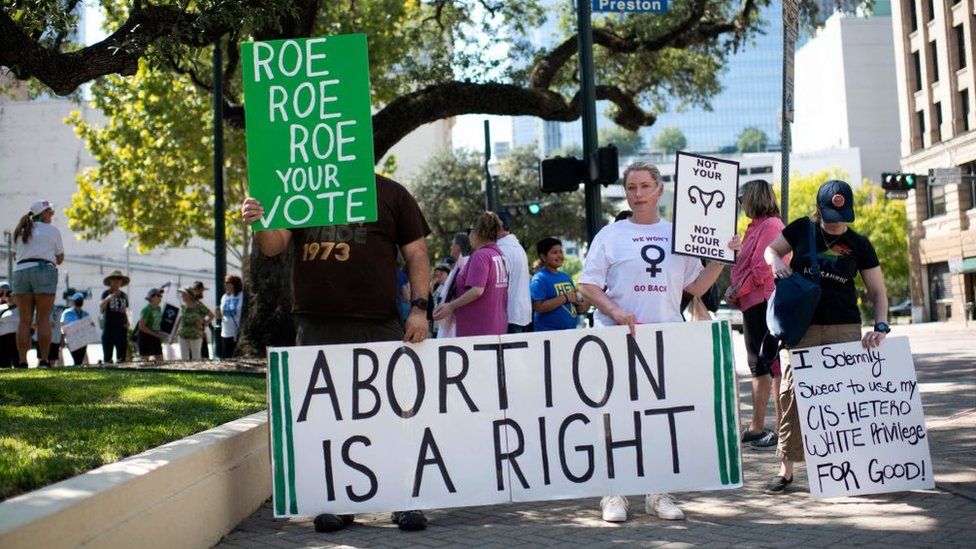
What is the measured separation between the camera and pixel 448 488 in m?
5.75

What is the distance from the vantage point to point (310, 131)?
6.04m

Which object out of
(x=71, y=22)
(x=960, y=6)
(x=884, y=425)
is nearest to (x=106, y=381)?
(x=71, y=22)

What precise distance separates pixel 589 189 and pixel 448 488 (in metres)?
6.75

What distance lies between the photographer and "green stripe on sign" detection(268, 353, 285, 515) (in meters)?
5.69

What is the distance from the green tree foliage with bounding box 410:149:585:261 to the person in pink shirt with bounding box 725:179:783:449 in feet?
136

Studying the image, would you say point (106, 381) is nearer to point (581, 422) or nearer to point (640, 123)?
point (581, 422)

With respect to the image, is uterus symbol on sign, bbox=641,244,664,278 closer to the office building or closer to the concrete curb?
the concrete curb

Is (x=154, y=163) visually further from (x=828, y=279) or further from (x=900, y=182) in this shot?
(x=828, y=279)

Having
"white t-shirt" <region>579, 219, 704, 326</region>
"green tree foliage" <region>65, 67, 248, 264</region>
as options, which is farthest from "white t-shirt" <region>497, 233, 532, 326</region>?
"green tree foliage" <region>65, 67, 248, 264</region>

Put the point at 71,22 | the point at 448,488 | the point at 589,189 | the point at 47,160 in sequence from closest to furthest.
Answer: the point at 448,488 < the point at 71,22 < the point at 589,189 < the point at 47,160

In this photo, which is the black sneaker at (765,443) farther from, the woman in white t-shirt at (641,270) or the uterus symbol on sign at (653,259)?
the uterus symbol on sign at (653,259)

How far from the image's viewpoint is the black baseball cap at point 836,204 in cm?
621

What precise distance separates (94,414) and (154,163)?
2853 cm

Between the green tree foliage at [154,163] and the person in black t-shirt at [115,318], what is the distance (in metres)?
10.9
